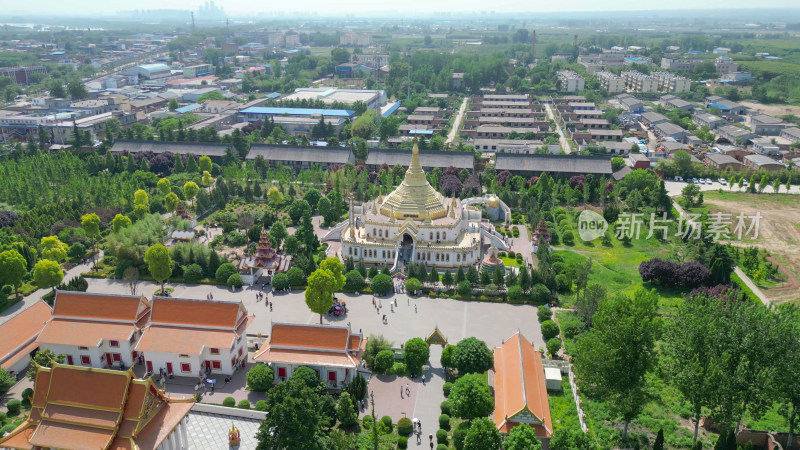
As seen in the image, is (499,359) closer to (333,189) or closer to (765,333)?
(765,333)

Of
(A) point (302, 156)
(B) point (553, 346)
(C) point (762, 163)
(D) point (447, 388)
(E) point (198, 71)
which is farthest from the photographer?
(E) point (198, 71)

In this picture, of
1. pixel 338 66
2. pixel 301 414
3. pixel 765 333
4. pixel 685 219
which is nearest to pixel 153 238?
pixel 301 414

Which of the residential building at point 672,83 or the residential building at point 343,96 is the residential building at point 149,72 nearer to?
the residential building at point 343,96

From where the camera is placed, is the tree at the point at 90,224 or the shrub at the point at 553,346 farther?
the tree at the point at 90,224

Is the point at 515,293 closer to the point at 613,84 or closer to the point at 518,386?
the point at 518,386

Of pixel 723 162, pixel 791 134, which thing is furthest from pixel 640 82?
pixel 723 162

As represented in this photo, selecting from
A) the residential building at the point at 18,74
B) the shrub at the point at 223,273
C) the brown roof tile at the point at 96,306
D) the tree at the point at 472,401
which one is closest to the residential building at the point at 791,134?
the tree at the point at 472,401
